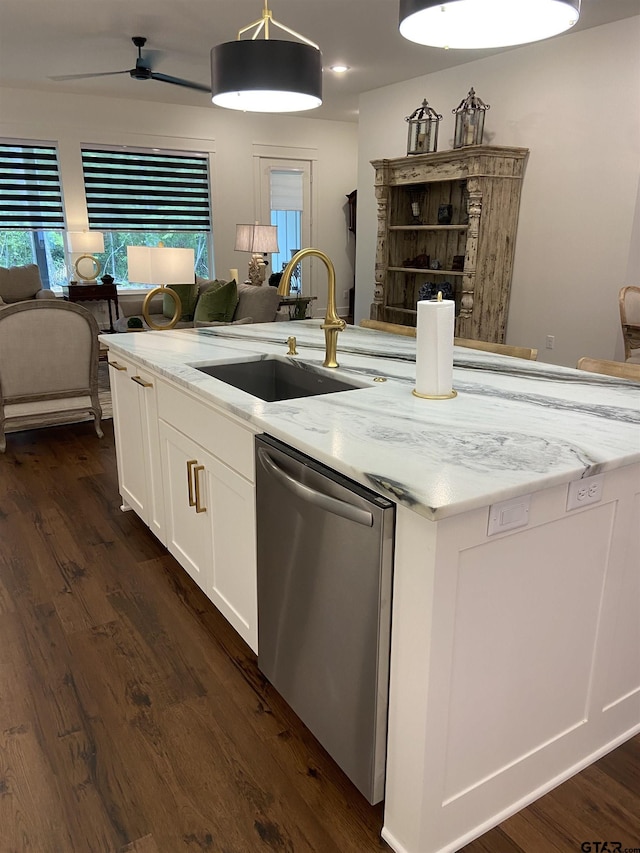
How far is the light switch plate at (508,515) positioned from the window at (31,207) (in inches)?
309

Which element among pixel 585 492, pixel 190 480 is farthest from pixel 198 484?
pixel 585 492

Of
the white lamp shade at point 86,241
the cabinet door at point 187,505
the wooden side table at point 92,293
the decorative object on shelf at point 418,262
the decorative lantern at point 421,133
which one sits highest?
the decorative lantern at point 421,133

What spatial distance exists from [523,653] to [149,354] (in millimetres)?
1745

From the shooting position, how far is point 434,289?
20.2ft

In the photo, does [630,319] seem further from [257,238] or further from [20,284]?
[20,284]

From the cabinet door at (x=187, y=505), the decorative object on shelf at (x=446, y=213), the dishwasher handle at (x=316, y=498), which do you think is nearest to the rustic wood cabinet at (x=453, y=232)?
the decorative object on shelf at (x=446, y=213)

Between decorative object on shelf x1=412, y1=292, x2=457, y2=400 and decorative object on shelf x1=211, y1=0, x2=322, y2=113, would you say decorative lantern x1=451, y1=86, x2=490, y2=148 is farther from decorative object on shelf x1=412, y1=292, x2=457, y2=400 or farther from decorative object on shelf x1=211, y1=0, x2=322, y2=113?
decorative object on shelf x1=412, y1=292, x2=457, y2=400

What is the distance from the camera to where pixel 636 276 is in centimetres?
483

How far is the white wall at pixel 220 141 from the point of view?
7398 millimetres

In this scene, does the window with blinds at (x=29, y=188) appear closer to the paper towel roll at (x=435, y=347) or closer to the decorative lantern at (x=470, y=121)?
the decorative lantern at (x=470, y=121)

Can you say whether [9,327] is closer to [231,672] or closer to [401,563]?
[231,672]

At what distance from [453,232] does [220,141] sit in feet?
12.7

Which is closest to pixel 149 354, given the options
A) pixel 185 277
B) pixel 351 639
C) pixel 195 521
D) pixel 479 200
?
pixel 195 521

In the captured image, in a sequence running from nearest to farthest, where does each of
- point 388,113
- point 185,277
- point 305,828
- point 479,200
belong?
1. point 305,828
2. point 185,277
3. point 479,200
4. point 388,113
